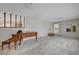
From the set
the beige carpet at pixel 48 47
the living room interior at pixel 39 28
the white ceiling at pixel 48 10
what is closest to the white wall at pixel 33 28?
the living room interior at pixel 39 28

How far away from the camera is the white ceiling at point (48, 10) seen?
2.44m

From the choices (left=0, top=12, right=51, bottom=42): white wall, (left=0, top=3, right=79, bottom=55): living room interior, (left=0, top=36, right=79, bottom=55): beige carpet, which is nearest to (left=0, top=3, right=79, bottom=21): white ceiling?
(left=0, top=3, right=79, bottom=55): living room interior

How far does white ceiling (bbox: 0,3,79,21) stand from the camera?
244 centimetres

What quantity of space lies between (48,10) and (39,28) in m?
0.53

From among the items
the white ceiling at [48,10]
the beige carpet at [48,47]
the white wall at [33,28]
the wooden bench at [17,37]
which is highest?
the white ceiling at [48,10]

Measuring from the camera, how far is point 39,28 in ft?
8.66

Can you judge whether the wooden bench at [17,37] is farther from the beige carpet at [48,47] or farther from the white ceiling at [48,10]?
the white ceiling at [48,10]

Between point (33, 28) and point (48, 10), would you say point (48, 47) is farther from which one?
point (48, 10)

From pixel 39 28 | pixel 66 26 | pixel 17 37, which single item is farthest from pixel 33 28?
pixel 66 26

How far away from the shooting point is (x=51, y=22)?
258 cm

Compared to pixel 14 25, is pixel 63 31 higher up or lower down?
lower down
